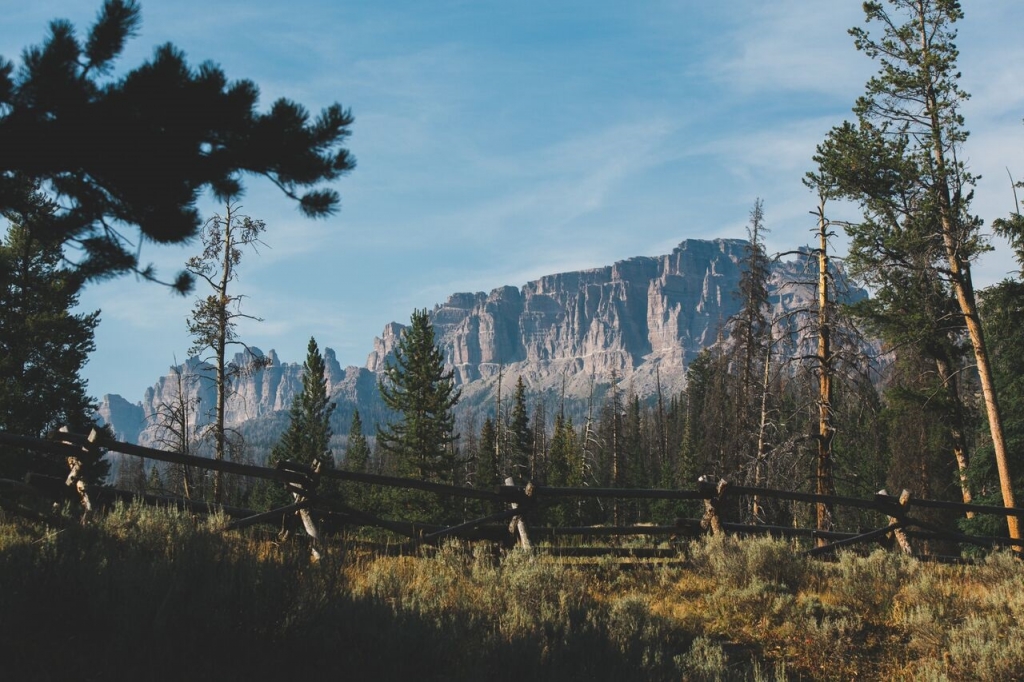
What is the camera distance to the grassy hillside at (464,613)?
174 inches

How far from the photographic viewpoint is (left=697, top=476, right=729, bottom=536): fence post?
1091cm

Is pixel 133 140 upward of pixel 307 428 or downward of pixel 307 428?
downward

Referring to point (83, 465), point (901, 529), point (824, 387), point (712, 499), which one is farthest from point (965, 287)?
point (83, 465)

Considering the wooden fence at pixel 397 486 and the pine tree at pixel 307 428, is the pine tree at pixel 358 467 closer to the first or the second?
the pine tree at pixel 307 428

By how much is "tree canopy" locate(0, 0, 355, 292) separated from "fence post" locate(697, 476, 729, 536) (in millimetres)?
7323

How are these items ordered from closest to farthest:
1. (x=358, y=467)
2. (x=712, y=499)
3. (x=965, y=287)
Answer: (x=712, y=499)
(x=965, y=287)
(x=358, y=467)

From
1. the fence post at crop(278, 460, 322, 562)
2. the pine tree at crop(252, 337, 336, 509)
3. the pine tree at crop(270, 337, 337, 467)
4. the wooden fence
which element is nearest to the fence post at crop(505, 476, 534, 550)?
the wooden fence

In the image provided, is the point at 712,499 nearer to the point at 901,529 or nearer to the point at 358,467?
the point at 901,529

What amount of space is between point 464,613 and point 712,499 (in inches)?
229

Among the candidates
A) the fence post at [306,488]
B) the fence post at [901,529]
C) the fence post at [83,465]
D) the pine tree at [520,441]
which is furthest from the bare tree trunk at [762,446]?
the pine tree at [520,441]

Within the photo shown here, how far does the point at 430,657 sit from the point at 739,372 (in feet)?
89.7

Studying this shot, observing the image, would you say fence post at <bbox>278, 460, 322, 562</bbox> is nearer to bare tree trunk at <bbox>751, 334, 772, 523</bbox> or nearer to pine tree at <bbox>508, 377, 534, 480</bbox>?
bare tree trunk at <bbox>751, 334, 772, 523</bbox>

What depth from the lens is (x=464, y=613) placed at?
617cm

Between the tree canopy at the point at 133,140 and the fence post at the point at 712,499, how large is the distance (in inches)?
288
